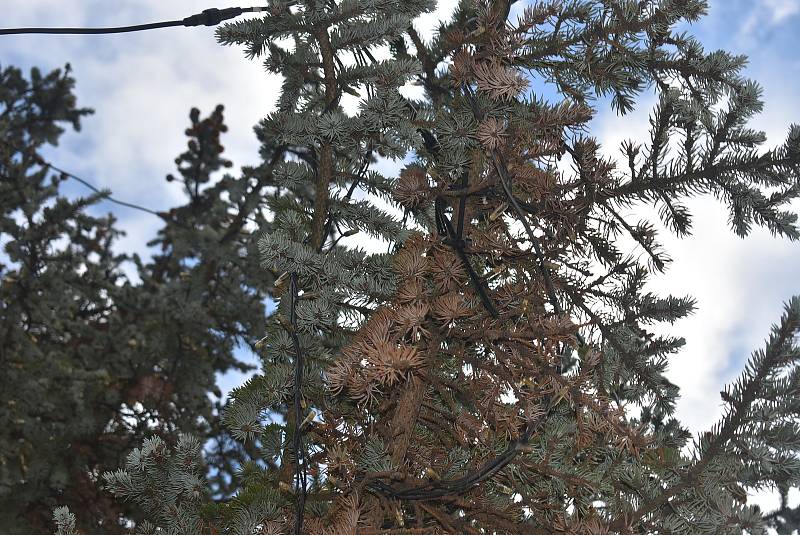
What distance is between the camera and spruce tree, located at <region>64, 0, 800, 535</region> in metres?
2.69

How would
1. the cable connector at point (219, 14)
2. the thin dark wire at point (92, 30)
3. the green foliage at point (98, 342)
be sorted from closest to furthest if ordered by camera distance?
the cable connector at point (219, 14) < the thin dark wire at point (92, 30) < the green foliage at point (98, 342)

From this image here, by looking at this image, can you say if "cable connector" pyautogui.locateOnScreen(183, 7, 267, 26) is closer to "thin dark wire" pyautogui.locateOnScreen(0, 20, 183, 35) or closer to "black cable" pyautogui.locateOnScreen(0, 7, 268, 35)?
"black cable" pyautogui.locateOnScreen(0, 7, 268, 35)

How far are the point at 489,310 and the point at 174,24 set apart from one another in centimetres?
249

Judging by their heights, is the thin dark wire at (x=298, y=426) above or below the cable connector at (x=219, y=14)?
below

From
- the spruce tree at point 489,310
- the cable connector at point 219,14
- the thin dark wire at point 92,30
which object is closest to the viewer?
the spruce tree at point 489,310

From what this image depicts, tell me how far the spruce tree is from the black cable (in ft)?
0.84

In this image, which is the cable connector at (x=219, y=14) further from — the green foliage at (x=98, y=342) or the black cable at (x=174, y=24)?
the green foliage at (x=98, y=342)

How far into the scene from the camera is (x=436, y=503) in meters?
2.73

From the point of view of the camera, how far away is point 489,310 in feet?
9.69

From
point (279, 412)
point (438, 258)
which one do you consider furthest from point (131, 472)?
point (438, 258)

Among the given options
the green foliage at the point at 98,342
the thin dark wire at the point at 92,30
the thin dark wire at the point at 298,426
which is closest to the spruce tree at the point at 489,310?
the thin dark wire at the point at 298,426

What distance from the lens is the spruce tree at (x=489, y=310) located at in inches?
106

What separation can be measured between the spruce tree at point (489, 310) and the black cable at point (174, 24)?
0.84ft

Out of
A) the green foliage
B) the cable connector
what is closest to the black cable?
the cable connector
